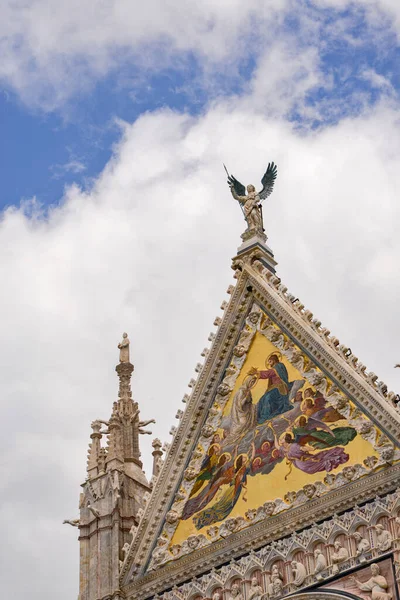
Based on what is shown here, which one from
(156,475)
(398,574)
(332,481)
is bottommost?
(398,574)

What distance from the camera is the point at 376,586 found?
17000mm

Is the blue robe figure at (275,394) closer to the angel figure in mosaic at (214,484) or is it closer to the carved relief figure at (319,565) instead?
the angel figure in mosaic at (214,484)

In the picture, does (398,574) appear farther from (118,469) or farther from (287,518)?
(118,469)

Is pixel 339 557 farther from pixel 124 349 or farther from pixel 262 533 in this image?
pixel 124 349

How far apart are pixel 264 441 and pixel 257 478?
630 mm

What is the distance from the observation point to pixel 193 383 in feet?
70.2

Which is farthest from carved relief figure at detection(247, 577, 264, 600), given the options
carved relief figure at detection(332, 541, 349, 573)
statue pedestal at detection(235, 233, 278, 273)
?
statue pedestal at detection(235, 233, 278, 273)

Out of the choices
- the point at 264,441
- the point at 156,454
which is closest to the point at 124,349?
the point at 156,454

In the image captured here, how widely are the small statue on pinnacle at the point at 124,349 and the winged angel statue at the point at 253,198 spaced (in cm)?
291

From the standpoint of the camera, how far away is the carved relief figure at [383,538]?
1722 cm

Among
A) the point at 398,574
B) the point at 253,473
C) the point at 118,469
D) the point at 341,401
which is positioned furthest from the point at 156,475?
the point at 398,574

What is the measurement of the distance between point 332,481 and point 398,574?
1.92 meters

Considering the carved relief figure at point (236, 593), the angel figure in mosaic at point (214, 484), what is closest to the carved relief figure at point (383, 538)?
the carved relief figure at point (236, 593)

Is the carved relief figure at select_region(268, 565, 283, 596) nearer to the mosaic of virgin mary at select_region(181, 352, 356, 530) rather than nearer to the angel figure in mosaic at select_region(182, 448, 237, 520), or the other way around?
the mosaic of virgin mary at select_region(181, 352, 356, 530)
